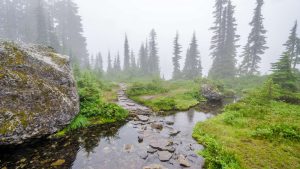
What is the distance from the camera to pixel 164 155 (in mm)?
6445

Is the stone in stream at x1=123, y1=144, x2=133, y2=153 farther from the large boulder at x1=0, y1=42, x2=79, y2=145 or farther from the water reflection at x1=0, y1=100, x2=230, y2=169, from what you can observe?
the large boulder at x1=0, y1=42, x2=79, y2=145

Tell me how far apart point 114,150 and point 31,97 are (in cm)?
446

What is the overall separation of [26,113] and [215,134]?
9200mm

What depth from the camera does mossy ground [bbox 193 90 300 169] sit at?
5809mm

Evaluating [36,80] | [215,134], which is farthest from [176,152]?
[36,80]

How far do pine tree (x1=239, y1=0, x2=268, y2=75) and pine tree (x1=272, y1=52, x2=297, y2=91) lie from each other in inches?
819

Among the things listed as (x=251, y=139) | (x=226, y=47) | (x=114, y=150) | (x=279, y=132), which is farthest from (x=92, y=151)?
(x=226, y=47)

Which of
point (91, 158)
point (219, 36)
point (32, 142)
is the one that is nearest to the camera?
point (91, 158)

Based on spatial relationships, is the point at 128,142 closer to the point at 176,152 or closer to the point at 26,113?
the point at 176,152

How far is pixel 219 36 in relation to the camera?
40062mm

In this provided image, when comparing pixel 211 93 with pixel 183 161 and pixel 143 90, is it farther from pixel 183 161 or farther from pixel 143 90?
pixel 183 161

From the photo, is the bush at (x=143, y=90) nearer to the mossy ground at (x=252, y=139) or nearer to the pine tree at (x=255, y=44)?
the mossy ground at (x=252, y=139)

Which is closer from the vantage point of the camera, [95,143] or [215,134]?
[95,143]

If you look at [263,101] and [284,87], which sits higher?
[284,87]
